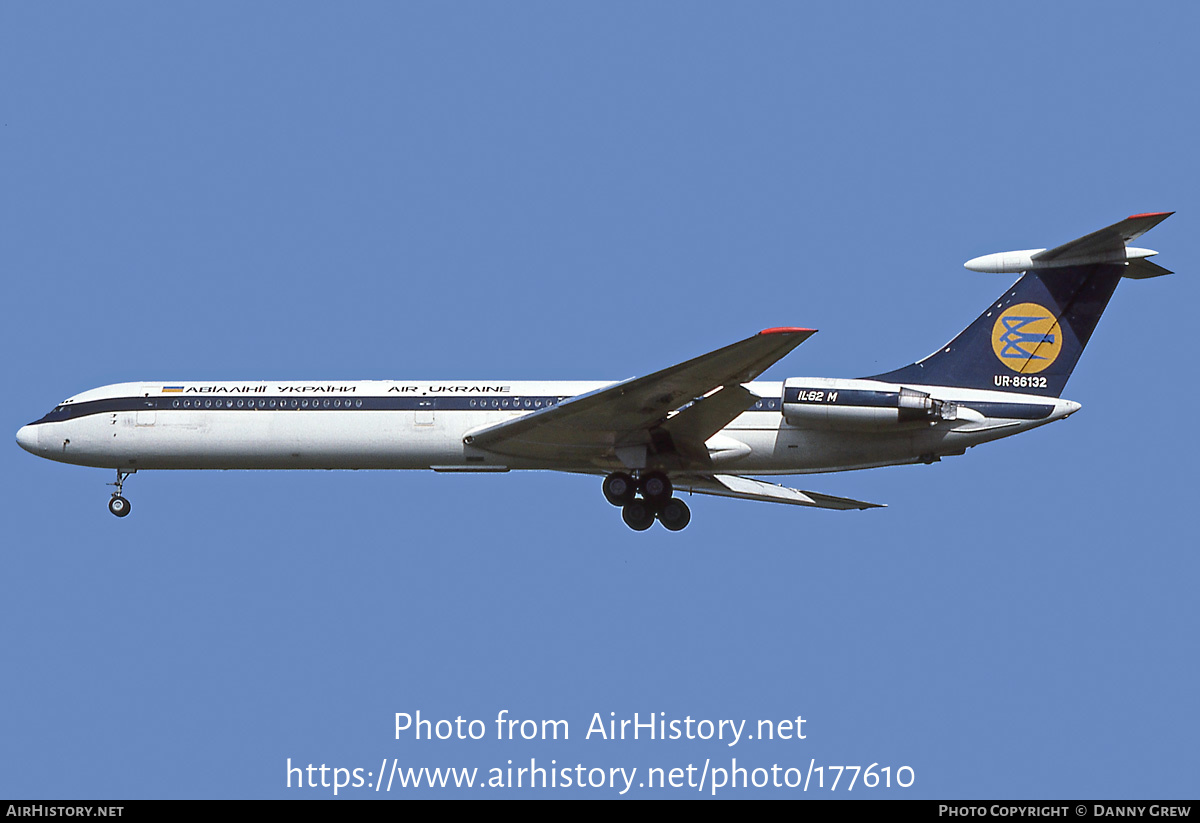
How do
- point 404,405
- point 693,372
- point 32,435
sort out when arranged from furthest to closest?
1. point 32,435
2. point 404,405
3. point 693,372

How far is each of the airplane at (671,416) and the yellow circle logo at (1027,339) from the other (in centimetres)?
2

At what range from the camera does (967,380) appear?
20344 millimetres

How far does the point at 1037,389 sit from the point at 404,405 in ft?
33.0

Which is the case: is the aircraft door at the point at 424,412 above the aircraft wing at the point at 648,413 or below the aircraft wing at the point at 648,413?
above

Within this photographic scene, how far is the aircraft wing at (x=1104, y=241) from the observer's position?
61.7 feet

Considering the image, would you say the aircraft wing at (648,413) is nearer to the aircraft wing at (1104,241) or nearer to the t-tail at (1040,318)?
the t-tail at (1040,318)

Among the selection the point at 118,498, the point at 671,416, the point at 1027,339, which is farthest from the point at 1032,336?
the point at 118,498

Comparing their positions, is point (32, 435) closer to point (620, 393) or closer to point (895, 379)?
point (620, 393)

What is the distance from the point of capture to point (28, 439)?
22859 mm

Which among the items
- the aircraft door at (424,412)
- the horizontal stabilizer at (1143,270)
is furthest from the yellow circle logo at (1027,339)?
the aircraft door at (424,412)

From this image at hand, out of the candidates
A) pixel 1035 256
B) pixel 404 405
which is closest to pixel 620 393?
pixel 404 405

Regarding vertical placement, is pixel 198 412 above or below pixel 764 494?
above

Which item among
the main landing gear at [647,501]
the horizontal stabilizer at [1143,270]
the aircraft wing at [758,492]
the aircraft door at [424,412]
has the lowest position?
the main landing gear at [647,501]

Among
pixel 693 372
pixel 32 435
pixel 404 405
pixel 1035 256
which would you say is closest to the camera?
pixel 693 372
